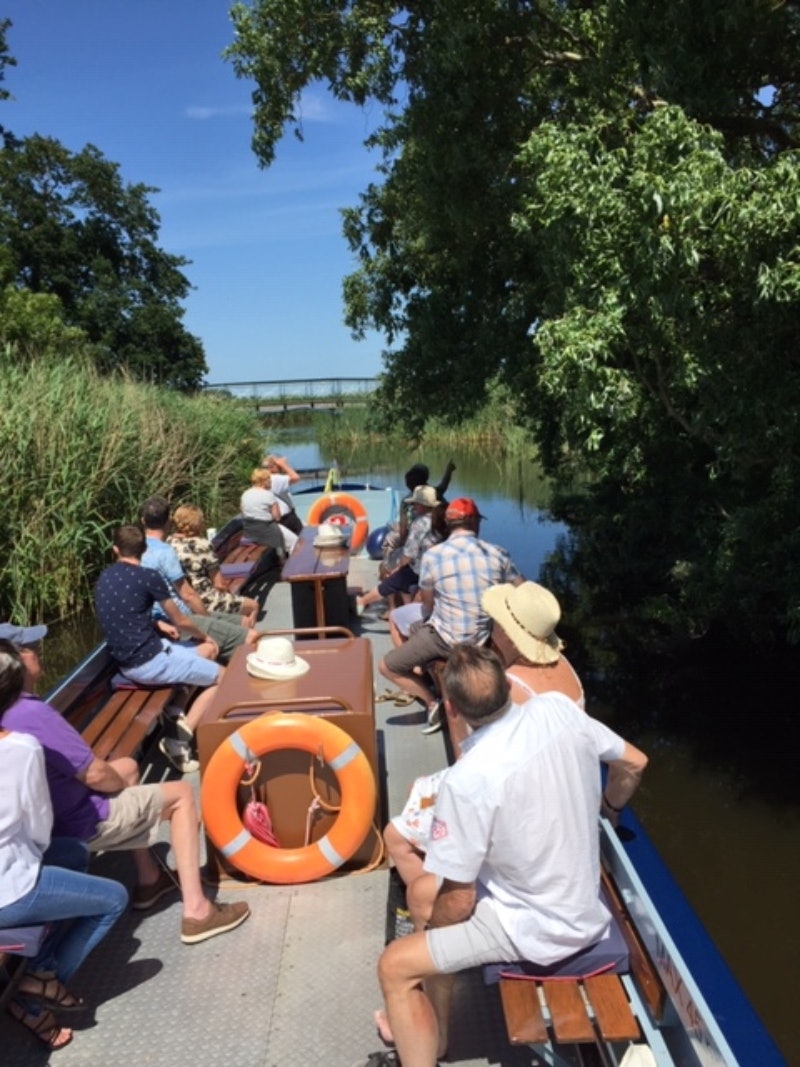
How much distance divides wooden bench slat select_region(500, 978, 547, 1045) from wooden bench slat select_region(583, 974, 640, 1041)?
0.14m

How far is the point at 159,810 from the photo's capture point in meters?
3.03

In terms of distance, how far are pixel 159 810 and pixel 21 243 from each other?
1502 inches

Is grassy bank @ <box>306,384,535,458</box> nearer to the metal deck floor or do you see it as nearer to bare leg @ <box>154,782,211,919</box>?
the metal deck floor

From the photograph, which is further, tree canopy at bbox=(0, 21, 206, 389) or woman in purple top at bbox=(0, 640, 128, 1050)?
tree canopy at bbox=(0, 21, 206, 389)

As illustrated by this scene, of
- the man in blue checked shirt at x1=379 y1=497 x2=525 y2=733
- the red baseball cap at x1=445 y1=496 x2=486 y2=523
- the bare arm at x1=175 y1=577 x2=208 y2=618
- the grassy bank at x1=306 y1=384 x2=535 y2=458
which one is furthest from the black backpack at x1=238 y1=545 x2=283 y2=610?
the grassy bank at x1=306 y1=384 x2=535 y2=458

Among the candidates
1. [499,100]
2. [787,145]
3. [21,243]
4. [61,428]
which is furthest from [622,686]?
[21,243]

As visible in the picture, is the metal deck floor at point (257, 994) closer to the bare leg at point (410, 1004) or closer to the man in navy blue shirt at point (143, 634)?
the bare leg at point (410, 1004)

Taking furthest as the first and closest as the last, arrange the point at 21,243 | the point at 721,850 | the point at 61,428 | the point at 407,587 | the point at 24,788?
the point at 21,243
the point at 61,428
the point at 407,587
the point at 721,850
the point at 24,788

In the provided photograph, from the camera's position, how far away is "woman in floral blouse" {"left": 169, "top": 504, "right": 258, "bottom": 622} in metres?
5.64

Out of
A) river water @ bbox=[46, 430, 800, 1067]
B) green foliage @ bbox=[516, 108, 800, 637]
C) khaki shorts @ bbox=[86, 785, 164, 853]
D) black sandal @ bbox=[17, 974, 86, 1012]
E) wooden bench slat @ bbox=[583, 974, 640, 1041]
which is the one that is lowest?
A: river water @ bbox=[46, 430, 800, 1067]

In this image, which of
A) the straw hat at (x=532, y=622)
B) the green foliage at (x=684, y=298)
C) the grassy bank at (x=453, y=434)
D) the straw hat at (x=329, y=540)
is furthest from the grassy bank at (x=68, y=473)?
the grassy bank at (x=453, y=434)

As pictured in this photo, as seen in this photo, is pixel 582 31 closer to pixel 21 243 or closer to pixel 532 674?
pixel 532 674

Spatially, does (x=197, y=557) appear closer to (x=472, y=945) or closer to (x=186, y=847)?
(x=186, y=847)

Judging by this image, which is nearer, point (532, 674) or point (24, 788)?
point (24, 788)
